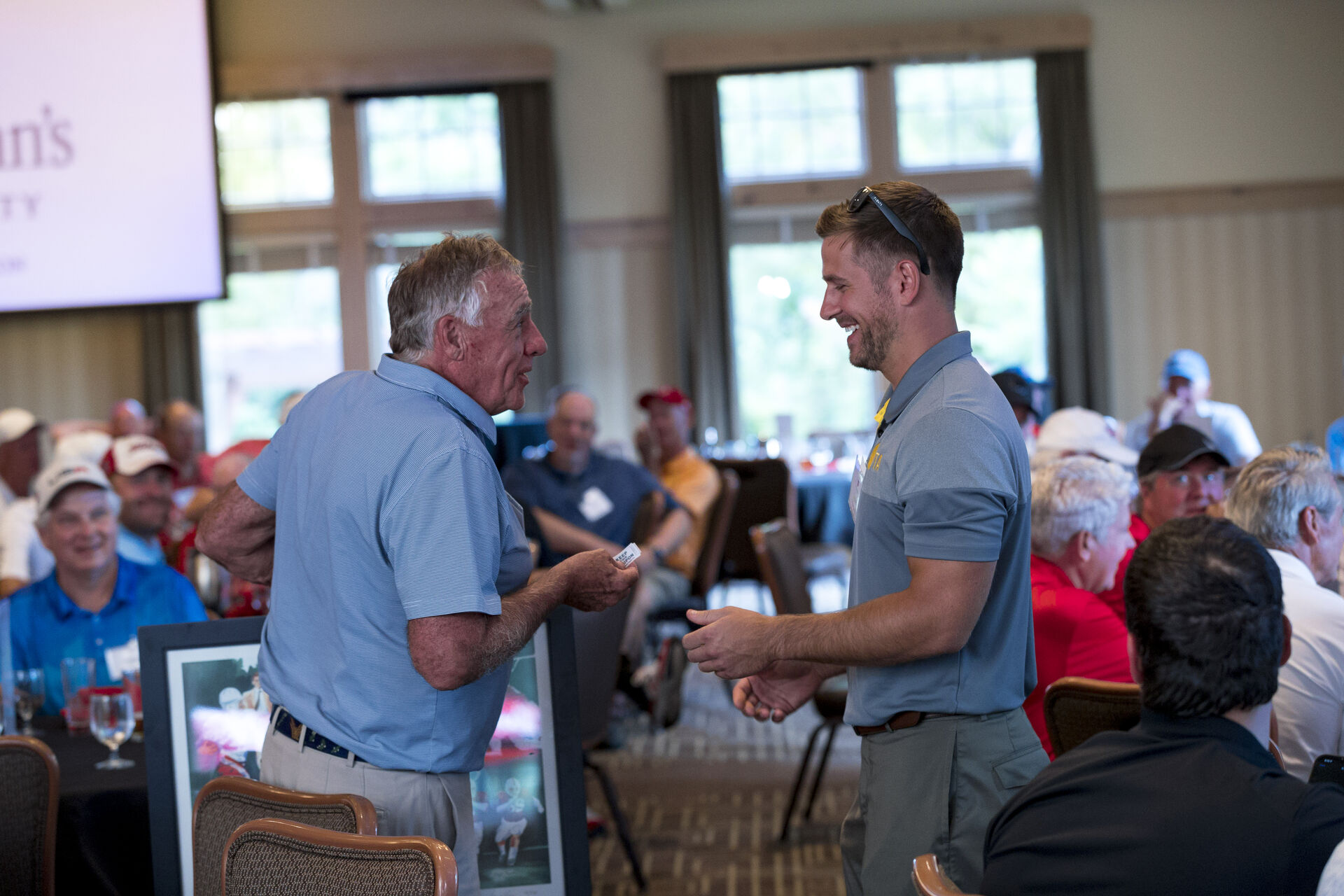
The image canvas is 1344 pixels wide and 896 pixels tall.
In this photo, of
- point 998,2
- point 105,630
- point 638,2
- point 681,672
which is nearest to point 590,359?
point 638,2

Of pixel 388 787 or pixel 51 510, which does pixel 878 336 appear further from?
pixel 51 510

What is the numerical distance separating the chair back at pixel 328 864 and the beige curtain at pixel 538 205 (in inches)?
325

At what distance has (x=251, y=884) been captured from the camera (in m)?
1.42

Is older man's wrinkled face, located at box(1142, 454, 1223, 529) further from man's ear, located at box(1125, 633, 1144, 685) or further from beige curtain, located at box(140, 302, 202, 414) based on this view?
beige curtain, located at box(140, 302, 202, 414)

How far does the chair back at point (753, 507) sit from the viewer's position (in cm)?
637

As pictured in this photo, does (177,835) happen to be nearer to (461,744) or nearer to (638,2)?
(461,744)

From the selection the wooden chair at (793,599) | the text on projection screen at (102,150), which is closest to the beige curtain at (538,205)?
the text on projection screen at (102,150)

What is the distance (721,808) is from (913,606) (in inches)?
111

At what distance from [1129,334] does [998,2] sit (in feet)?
9.39

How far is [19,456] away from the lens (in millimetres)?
5926

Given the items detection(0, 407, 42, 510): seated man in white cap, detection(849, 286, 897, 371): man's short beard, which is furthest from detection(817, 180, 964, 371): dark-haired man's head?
detection(0, 407, 42, 510): seated man in white cap

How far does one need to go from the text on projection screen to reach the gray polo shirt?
854 centimetres

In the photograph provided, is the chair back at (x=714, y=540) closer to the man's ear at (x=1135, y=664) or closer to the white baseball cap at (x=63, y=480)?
the white baseball cap at (x=63, y=480)

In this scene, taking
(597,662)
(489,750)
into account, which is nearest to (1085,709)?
(489,750)
